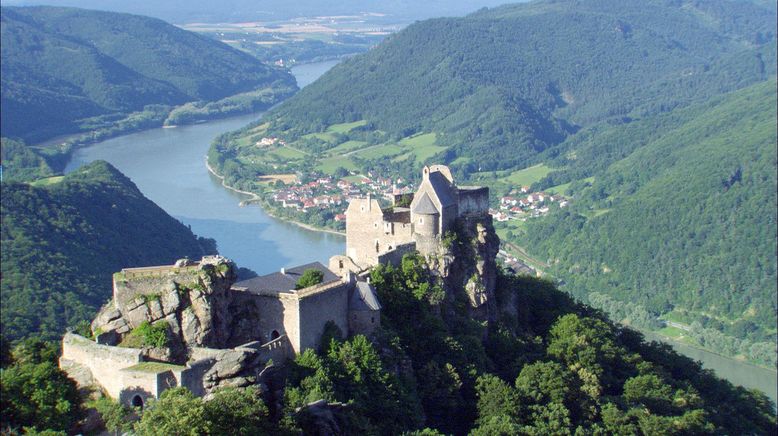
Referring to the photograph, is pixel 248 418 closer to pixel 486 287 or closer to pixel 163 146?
pixel 486 287

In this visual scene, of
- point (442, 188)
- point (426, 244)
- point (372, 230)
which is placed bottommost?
point (426, 244)

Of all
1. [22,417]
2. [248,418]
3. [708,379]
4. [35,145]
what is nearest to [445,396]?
[248,418]

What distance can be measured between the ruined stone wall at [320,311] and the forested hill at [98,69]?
98.8 meters

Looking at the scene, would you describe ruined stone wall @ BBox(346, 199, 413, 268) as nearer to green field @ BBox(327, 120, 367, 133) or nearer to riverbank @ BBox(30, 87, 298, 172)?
riverbank @ BBox(30, 87, 298, 172)

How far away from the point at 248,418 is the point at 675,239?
73.2m

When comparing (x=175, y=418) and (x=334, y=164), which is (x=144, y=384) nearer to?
(x=175, y=418)

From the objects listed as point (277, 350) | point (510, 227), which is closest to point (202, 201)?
point (510, 227)

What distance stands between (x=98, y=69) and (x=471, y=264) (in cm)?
13186

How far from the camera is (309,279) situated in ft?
95.9

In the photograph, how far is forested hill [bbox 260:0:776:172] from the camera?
135 meters

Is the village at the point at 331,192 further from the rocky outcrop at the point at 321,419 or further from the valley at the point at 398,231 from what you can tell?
the rocky outcrop at the point at 321,419

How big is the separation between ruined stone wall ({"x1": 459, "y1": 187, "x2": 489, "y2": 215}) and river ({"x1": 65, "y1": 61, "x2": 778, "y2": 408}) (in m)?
29.0

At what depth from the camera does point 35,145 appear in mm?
118438

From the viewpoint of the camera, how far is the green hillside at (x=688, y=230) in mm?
79312
